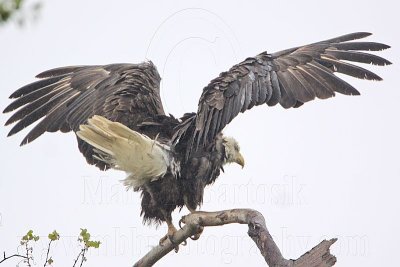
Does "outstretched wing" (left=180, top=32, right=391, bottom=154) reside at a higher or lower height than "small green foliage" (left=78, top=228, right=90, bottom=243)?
higher

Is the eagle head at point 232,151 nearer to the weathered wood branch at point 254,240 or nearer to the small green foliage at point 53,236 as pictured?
the weathered wood branch at point 254,240

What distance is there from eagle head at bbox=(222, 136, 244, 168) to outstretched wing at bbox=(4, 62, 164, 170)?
0.62m

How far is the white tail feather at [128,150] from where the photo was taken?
580 cm

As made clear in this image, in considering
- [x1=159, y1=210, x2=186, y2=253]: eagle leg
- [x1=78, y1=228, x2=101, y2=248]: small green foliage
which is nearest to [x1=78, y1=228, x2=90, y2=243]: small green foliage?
[x1=78, y1=228, x2=101, y2=248]: small green foliage

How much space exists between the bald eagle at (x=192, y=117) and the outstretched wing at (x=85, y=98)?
14 millimetres

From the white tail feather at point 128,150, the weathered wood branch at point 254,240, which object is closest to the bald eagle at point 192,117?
the white tail feather at point 128,150

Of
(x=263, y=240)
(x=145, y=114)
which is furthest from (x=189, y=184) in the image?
(x=263, y=240)

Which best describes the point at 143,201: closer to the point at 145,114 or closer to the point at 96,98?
the point at 145,114

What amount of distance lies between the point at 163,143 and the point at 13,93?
6.99 feet

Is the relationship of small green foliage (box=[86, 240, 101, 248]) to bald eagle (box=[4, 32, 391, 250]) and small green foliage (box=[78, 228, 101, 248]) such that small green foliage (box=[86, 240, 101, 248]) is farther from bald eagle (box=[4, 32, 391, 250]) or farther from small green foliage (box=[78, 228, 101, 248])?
bald eagle (box=[4, 32, 391, 250])

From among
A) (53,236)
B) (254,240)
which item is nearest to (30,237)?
(53,236)

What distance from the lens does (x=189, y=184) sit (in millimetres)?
6250

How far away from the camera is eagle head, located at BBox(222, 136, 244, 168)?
21.7ft

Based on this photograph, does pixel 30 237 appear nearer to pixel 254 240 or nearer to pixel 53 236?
pixel 53 236
